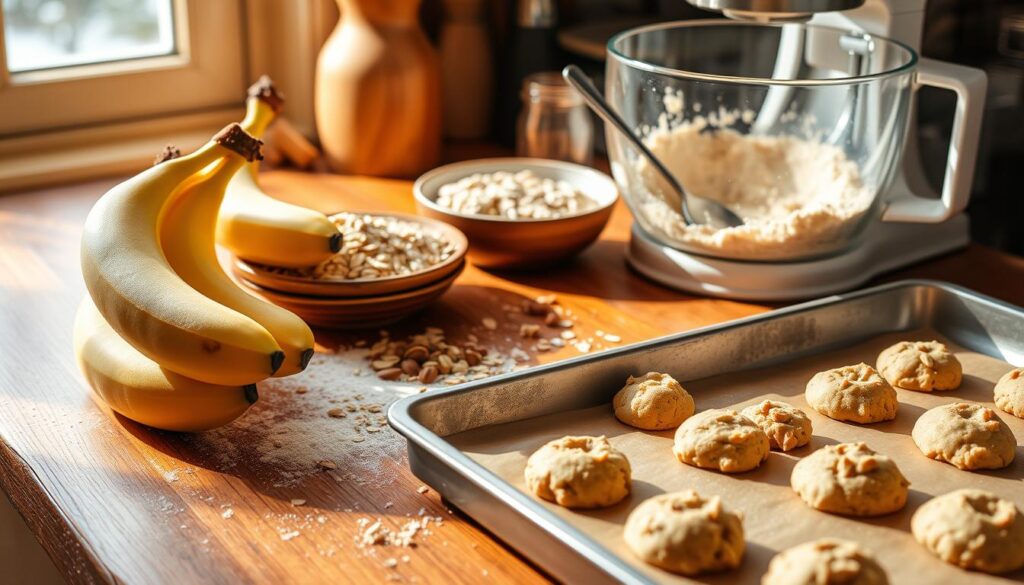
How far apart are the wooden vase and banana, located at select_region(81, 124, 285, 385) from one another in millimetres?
624

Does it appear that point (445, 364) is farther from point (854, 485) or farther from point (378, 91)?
point (378, 91)

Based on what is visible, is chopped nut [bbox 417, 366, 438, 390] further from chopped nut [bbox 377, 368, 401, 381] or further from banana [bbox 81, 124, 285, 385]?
banana [bbox 81, 124, 285, 385]

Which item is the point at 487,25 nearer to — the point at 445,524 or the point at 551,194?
the point at 551,194

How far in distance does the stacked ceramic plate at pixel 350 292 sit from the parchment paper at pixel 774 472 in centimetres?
25

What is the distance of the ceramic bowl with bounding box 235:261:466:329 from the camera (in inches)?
44.4

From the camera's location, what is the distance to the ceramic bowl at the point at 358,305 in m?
1.13

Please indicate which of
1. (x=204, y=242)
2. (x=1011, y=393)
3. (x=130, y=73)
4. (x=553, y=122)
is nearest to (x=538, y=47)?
(x=553, y=122)

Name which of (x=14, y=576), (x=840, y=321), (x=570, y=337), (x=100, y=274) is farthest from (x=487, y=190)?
(x=14, y=576)

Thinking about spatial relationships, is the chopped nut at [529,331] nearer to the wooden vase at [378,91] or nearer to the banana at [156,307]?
the banana at [156,307]

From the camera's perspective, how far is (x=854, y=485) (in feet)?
2.65

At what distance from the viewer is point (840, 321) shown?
1.12 meters

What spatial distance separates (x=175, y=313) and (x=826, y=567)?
49 cm

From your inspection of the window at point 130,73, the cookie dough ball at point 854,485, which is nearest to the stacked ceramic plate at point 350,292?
the cookie dough ball at point 854,485

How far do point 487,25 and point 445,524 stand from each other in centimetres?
109
